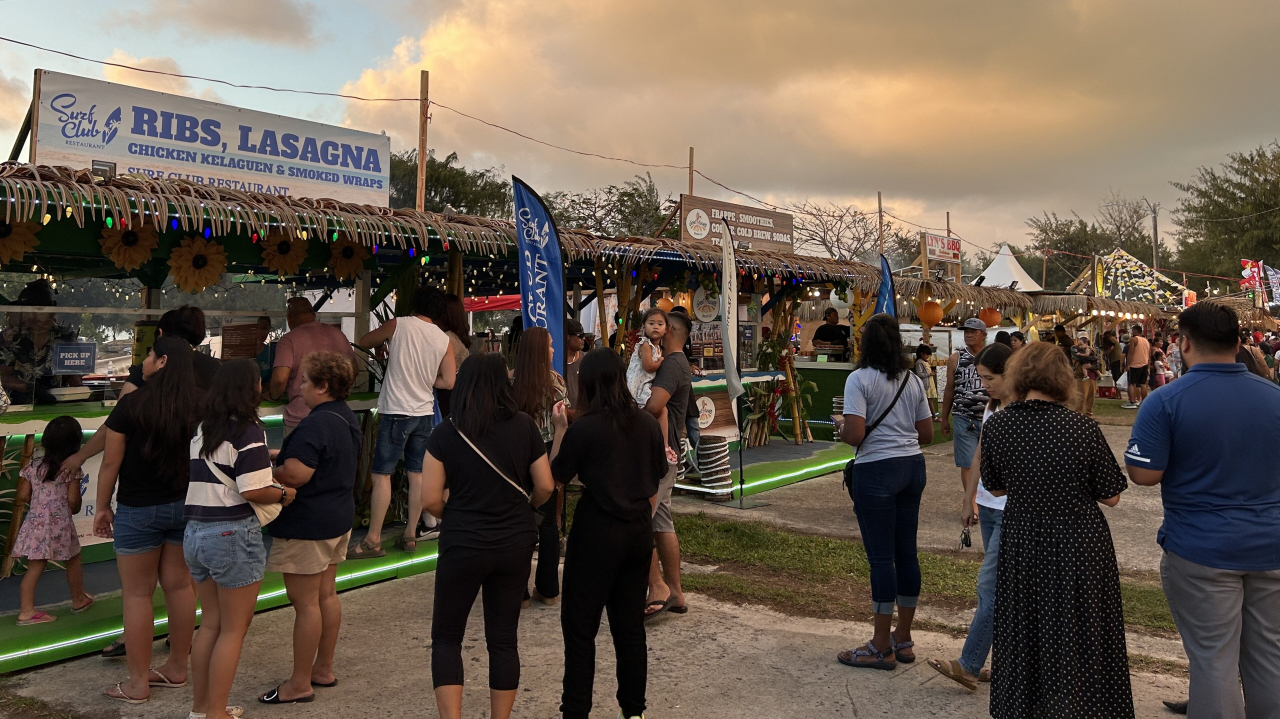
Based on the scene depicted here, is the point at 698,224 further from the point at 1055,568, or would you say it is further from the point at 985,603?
the point at 1055,568

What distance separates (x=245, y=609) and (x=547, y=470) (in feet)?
4.43

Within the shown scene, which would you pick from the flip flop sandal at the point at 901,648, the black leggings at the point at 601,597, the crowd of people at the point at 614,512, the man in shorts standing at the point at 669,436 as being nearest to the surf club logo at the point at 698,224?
the man in shorts standing at the point at 669,436

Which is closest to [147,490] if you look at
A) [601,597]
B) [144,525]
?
[144,525]

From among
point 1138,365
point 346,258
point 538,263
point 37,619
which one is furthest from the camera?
point 1138,365

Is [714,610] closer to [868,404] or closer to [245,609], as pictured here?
[868,404]

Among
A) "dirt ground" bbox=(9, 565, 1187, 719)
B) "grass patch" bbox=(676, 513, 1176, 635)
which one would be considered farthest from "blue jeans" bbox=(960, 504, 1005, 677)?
"grass patch" bbox=(676, 513, 1176, 635)

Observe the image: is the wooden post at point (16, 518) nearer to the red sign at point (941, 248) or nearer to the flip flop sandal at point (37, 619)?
the flip flop sandal at point (37, 619)

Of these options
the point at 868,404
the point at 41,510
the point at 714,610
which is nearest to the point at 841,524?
the point at 714,610

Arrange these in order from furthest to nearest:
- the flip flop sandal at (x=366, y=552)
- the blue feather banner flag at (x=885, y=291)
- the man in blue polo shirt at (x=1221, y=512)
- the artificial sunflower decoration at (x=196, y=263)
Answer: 1. the blue feather banner flag at (x=885, y=291)
2. the artificial sunflower decoration at (x=196, y=263)
3. the flip flop sandal at (x=366, y=552)
4. the man in blue polo shirt at (x=1221, y=512)

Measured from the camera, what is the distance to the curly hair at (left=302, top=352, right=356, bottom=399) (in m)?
3.67

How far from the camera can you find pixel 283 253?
272 inches

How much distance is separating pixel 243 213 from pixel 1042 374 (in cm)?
482

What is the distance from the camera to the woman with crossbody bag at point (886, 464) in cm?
415

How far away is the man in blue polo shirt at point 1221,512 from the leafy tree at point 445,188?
2912cm
